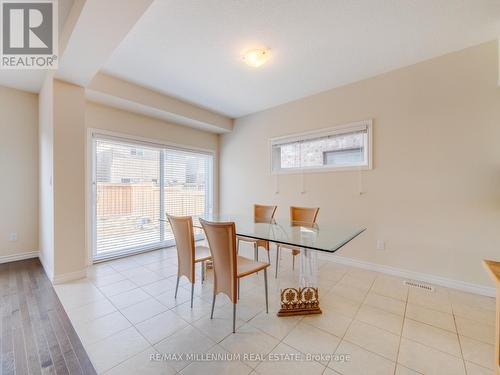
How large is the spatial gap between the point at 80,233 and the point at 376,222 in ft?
12.8

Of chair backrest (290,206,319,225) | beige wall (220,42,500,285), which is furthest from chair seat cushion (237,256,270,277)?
beige wall (220,42,500,285)

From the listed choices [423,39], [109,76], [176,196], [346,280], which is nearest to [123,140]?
[109,76]

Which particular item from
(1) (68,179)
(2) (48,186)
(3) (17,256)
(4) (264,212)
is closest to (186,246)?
(4) (264,212)

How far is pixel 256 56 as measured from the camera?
237 cm

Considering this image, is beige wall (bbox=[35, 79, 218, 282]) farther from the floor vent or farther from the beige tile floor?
the floor vent

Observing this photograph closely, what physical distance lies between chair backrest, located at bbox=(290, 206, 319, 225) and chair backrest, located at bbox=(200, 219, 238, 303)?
4.74 feet

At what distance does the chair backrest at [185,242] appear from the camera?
2.06 m

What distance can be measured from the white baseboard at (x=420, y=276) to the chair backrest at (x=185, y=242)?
226 cm

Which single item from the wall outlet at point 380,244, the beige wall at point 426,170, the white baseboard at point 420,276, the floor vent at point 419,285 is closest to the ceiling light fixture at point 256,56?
the beige wall at point 426,170

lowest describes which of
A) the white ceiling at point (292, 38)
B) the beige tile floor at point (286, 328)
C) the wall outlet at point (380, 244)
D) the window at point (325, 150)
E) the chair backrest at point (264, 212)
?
the beige tile floor at point (286, 328)

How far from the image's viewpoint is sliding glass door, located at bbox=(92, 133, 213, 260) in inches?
132

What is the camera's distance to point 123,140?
139 inches

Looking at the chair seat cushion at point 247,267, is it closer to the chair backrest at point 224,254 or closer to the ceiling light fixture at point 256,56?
the chair backrest at point 224,254

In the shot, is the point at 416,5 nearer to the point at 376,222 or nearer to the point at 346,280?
the point at 376,222
